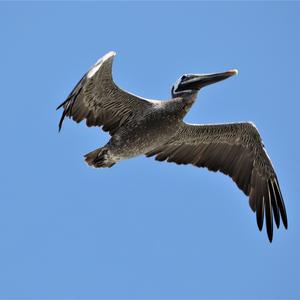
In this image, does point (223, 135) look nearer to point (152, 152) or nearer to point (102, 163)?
point (152, 152)

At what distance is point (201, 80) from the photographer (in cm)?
1141

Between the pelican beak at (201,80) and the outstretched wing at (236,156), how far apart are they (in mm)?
951

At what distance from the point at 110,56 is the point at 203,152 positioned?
3095mm

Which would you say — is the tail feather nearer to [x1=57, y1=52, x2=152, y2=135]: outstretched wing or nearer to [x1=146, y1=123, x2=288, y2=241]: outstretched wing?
[x1=57, y1=52, x2=152, y2=135]: outstretched wing

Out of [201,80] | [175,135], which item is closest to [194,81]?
[201,80]

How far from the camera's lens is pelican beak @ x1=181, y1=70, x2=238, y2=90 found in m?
11.3

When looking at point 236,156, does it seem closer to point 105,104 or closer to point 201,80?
point 201,80

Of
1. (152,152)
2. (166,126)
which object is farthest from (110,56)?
(152,152)

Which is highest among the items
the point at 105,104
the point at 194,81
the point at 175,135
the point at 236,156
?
the point at 194,81

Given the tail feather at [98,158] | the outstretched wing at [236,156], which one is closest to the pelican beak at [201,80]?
the outstretched wing at [236,156]

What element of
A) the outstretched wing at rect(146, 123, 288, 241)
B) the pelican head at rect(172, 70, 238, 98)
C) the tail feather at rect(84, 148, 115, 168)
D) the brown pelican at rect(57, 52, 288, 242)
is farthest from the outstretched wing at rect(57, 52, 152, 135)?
the outstretched wing at rect(146, 123, 288, 241)

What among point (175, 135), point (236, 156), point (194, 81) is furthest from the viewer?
point (236, 156)

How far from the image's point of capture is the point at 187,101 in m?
11.2

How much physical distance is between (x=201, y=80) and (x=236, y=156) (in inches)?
77.4
